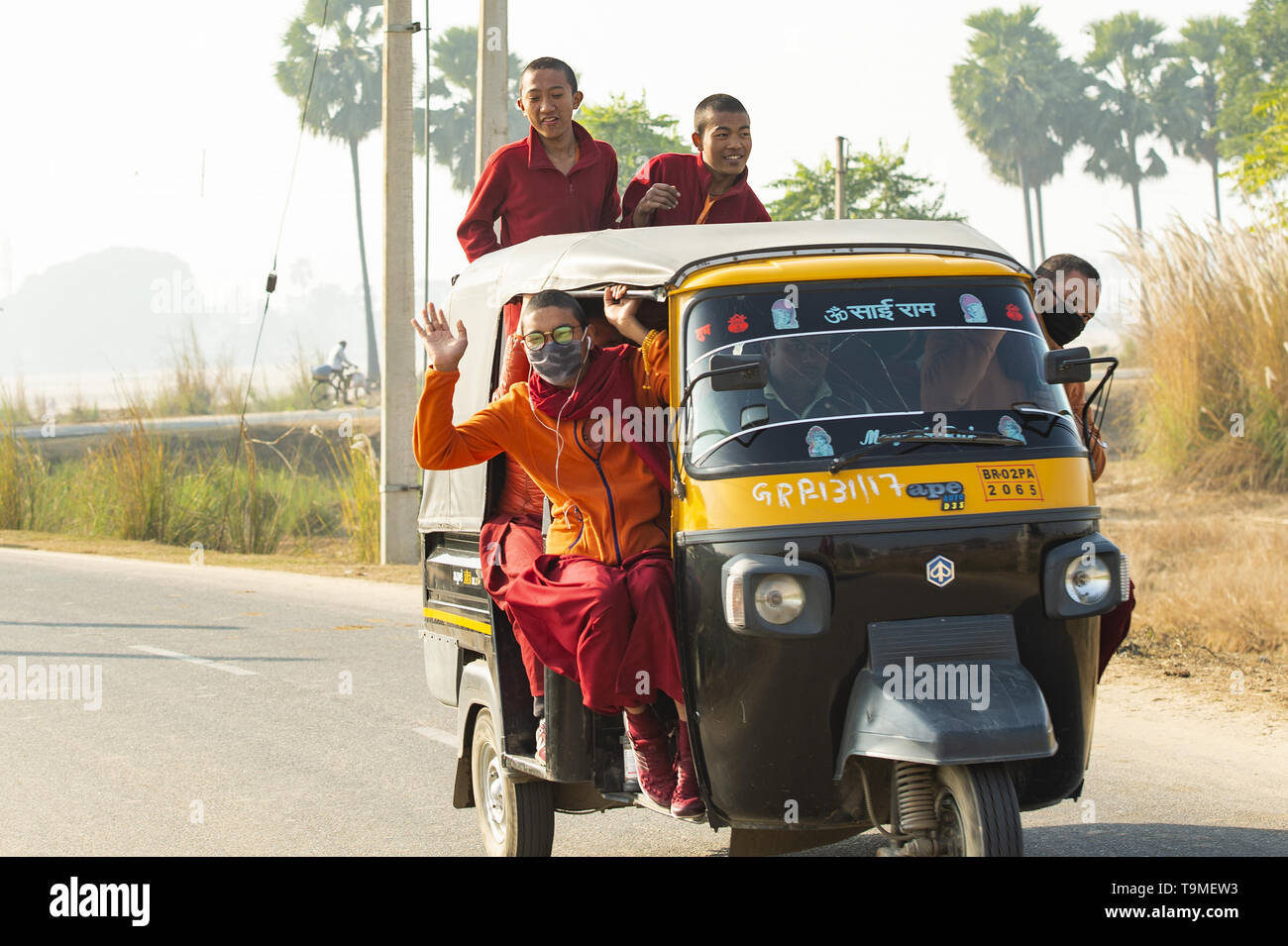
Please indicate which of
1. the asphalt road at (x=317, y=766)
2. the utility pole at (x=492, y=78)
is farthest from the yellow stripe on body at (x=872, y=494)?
the utility pole at (x=492, y=78)

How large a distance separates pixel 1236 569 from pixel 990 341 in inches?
309

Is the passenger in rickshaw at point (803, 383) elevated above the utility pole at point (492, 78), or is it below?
below

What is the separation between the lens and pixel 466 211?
6.90 m

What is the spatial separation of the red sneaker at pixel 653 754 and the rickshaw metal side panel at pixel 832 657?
26 centimetres

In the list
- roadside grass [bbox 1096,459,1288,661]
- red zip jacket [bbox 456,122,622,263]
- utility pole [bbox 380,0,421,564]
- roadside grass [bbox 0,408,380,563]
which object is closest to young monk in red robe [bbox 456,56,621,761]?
red zip jacket [bbox 456,122,622,263]

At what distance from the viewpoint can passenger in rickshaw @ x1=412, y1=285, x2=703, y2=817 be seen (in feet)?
15.9

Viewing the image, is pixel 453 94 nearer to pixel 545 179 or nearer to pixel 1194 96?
pixel 1194 96

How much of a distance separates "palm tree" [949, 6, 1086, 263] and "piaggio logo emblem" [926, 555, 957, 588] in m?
84.6

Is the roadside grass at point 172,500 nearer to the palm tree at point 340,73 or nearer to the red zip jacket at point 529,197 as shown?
the red zip jacket at point 529,197

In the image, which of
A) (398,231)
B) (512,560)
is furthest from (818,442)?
(398,231)

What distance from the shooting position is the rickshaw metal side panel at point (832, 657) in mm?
4551

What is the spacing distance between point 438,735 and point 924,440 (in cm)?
487
